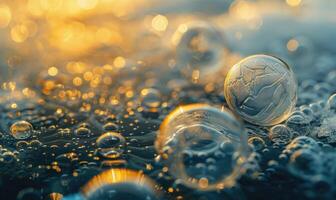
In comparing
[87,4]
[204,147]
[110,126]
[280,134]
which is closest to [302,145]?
[280,134]

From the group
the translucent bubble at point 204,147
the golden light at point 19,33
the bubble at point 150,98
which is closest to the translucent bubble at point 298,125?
the translucent bubble at point 204,147

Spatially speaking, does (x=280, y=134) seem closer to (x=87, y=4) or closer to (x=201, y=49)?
(x=201, y=49)

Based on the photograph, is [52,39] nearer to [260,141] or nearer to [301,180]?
[260,141]

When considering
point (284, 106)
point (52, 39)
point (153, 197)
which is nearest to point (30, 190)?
point (153, 197)

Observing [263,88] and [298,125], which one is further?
[298,125]

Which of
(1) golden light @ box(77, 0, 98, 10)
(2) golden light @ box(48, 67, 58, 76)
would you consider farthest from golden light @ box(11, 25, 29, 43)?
A: (2) golden light @ box(48, 67, 58, 76)

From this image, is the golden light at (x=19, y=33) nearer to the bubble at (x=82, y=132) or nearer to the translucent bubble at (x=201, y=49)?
the translucent bubble at (x=201, y=49)

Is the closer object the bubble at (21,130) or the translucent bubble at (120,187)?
A: the translucent bubble at (120,187)
